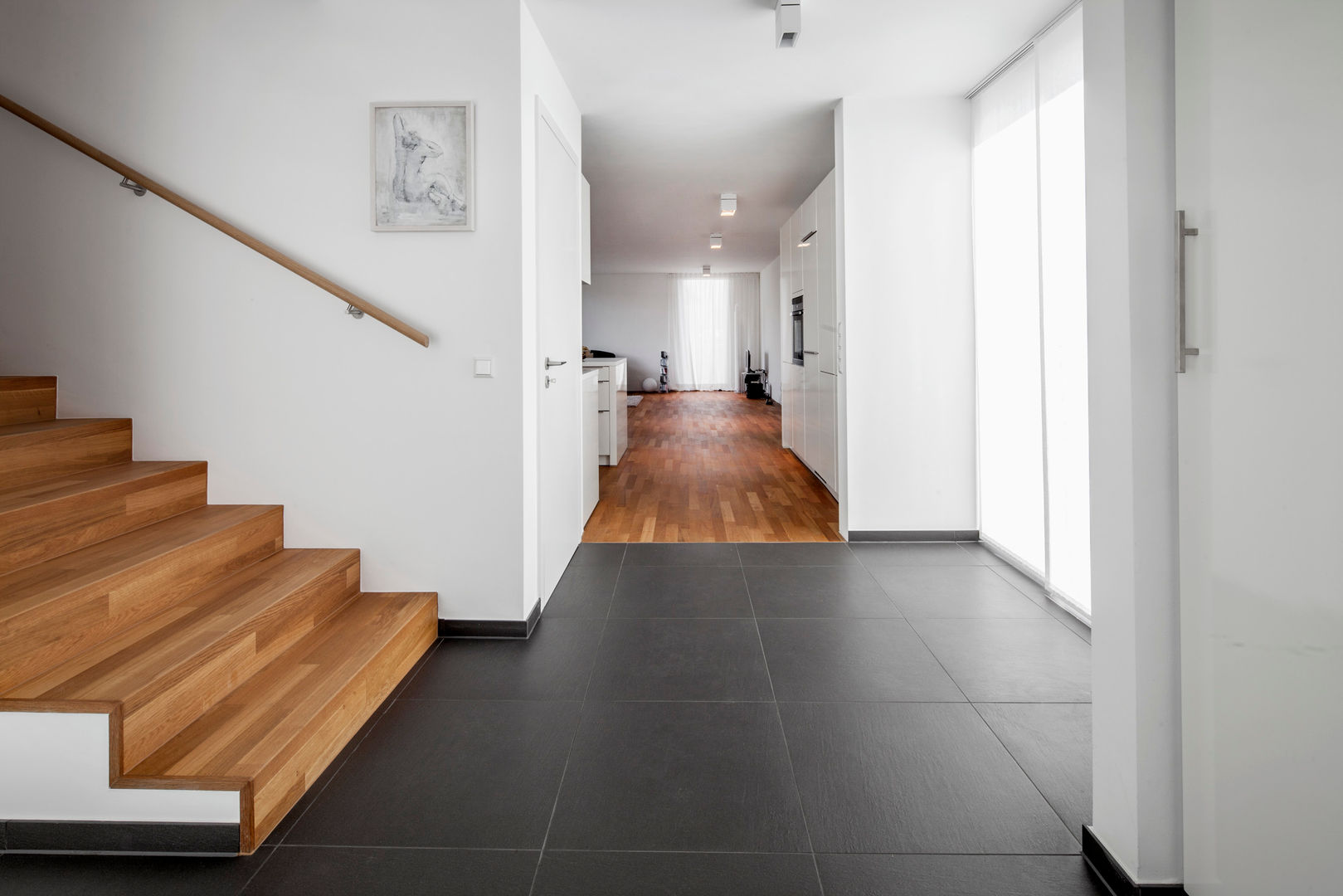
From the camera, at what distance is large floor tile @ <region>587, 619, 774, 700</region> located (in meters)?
2.45

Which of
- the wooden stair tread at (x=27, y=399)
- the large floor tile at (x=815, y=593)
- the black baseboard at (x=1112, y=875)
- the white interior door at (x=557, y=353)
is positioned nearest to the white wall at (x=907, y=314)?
the large floor tile at (x=815, y=593)

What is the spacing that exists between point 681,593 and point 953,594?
120cm

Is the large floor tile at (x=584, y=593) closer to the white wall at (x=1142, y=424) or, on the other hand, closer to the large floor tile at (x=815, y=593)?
the large floor tile at (x=815, y=593)

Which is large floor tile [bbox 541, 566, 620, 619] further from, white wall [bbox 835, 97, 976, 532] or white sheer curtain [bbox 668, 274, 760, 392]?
white sheer curtain [bbox 668, 274, 760, 392]

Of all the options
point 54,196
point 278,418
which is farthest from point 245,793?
point 54,196

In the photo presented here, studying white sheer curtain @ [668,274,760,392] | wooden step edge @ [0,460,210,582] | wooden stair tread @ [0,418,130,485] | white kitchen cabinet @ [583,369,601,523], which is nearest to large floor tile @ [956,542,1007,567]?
white kitchen cabinet @ [583,369,601,523]

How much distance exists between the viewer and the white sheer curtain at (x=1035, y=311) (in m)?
3.05

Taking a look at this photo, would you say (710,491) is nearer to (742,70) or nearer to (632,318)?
(742,70)

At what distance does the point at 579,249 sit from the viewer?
4352 millimetres

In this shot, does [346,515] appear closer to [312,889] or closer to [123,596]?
[123,596]

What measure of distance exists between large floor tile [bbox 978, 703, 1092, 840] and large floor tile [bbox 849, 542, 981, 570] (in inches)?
62.1

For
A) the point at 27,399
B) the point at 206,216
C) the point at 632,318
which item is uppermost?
the point at 632,318

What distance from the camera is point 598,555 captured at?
414 centimetres

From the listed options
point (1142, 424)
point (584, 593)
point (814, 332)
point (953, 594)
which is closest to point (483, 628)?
point (584, 593)
